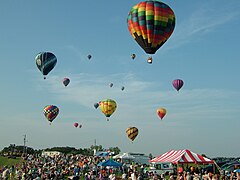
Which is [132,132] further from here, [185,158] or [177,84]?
[185,158]

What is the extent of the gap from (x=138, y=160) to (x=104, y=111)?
672 centimetres

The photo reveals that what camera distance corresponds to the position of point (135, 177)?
20891mm

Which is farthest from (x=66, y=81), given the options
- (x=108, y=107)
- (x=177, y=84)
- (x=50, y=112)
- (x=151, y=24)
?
(x=151, y=24)

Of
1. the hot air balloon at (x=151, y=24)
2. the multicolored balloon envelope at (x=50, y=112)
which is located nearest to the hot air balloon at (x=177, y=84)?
the hot air balloon at (x=151, y=24)

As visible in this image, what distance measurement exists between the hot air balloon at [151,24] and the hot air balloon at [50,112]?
19621 mm

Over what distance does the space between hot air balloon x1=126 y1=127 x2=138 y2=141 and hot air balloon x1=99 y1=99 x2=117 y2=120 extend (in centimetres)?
300

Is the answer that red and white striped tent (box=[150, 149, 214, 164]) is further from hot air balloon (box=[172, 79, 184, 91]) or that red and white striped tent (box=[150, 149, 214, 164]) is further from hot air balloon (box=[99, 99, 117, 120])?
hot air balloon (box=[99, 99, 117, 120])

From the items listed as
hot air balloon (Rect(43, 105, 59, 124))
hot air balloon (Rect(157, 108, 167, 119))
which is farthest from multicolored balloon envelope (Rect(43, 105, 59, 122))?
hot air balloon (Rect(157, 108, 167, 119))

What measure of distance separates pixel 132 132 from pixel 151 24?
63.2ft

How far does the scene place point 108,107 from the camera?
126 feet

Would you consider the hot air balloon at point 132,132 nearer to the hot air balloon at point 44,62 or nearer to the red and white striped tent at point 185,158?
the hot air balloon at point 44,62

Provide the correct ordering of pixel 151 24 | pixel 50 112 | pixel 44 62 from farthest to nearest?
pixel 50 112, pixel 44 62, pixel 151 24

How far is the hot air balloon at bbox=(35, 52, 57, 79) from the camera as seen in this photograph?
32.1m

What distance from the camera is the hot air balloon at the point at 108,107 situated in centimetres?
3841
